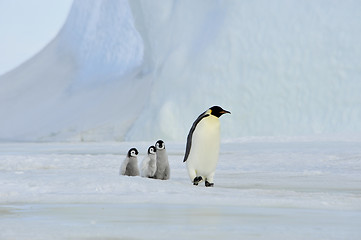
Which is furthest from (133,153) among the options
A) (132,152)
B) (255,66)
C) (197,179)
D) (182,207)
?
(255,66)

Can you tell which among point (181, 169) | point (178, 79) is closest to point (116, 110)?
point (178, 79)

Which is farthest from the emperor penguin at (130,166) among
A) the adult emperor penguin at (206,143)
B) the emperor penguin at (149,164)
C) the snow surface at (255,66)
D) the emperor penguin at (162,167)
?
the snow surface at (255,66)

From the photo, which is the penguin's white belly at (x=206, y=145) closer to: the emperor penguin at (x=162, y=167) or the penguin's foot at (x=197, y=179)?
the penguin's foot at (x=197, y=179)

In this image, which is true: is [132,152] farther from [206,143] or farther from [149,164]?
[206,143]

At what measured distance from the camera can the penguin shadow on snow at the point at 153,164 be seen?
712 cm

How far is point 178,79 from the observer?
1811 cm

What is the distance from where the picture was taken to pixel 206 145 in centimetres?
669

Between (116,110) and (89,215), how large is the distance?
21871 mm

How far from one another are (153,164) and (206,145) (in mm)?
791

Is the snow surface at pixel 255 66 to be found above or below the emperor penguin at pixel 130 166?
above

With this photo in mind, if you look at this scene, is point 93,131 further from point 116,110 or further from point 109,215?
point 109,215

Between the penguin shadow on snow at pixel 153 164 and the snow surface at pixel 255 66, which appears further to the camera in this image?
the snow surface at pixel 255 66

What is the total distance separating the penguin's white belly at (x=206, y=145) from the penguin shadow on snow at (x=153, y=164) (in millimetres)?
479

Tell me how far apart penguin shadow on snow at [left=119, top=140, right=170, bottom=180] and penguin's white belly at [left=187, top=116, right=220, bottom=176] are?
0.48 metres
